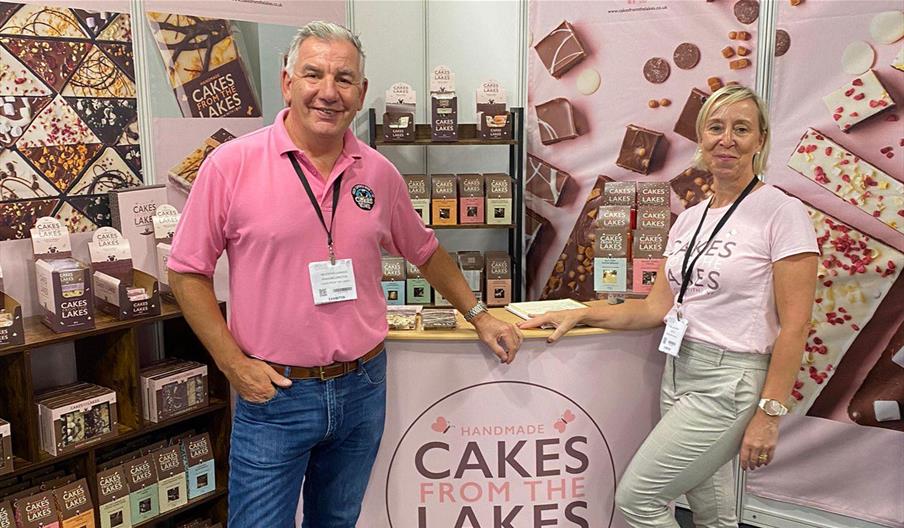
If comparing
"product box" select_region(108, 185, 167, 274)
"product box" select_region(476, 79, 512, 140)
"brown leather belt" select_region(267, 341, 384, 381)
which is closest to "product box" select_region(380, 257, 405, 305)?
"product box" select_region(476, 79, 512, 140)

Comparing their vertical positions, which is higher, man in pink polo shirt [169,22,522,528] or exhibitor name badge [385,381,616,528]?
man in pink polo shirt [169,22,522,528]

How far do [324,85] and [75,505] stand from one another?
164 centimetres

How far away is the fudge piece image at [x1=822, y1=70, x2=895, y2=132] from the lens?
3031mm

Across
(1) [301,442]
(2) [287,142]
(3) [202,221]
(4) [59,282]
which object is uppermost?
(2) [287,142]

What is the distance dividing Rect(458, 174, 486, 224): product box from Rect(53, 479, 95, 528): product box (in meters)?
2.03

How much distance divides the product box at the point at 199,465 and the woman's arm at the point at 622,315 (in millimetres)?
1374

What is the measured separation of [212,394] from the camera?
2.94 metres

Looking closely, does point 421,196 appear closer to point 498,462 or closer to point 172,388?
point 172,388

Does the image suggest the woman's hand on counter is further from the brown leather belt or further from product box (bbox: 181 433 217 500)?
product box (bbox: 181 433 217 500)

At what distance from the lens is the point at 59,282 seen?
237 centimetres

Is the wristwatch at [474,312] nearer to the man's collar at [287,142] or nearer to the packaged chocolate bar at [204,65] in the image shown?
the man's collar at [287,142]

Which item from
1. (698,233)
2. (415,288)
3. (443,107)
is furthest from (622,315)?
(443,107)

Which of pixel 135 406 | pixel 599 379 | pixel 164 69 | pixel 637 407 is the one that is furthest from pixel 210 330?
pixel 164 69

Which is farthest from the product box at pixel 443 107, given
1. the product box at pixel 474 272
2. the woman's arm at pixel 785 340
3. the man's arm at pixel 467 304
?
the woman's arm at pixel 785 340
